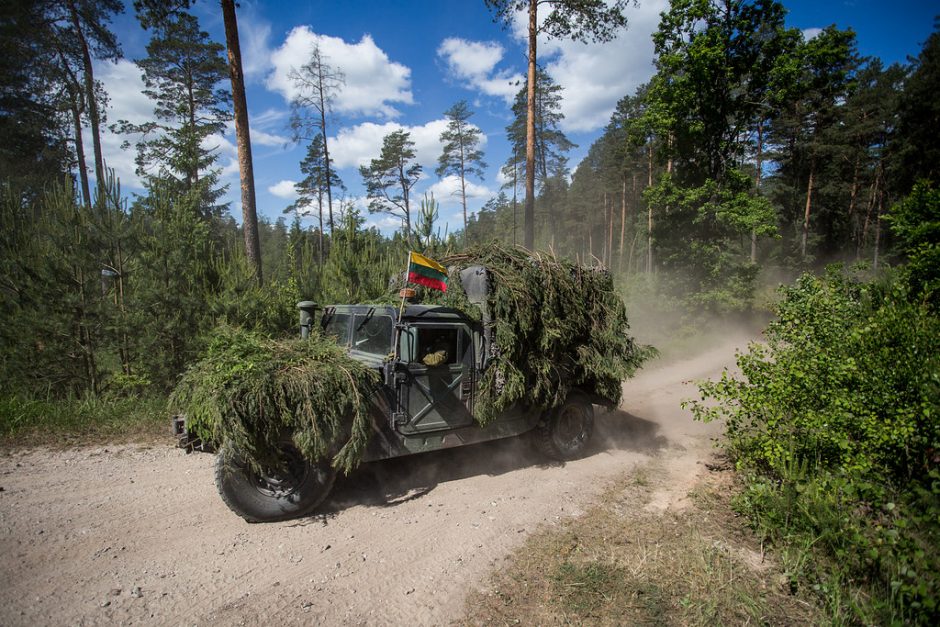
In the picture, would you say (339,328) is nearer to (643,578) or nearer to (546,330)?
(546,330)

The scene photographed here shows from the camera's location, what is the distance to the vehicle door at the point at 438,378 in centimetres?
484

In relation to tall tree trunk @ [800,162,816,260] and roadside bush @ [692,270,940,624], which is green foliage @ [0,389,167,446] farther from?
tall tree trunk @ [800,162,816,260]

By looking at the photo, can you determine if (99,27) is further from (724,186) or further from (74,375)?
(724,186)

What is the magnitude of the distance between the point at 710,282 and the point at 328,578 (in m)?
17.6

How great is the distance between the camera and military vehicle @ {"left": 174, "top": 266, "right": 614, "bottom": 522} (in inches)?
169

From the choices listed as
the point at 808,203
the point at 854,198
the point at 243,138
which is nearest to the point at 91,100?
the point at 243,138

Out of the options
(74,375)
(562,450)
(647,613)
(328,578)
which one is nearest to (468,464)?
(562,450)

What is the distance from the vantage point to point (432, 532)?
4320 millimetres

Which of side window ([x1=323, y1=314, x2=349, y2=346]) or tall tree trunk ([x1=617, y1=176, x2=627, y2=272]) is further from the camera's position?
tall tree trunk ([x1=617, y1=176, x2=627, y2=272])

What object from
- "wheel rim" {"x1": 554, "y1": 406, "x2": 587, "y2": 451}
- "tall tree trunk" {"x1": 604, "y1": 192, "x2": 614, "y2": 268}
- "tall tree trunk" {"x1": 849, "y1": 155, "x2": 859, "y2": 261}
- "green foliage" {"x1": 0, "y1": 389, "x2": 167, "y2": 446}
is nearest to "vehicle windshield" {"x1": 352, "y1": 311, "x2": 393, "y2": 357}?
"wheel rim" {"x1": 554, "y1": 406, "x2": 587, "y2": 451}

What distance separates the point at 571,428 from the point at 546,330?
5.91 ft

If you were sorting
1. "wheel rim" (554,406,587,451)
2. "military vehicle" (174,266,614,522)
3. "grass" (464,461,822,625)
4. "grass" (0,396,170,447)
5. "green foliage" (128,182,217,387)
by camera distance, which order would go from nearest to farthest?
"grass" (464,461,822,625)
"military vehicle" (174,266,614,522)
"wheel rim" (554,406,587,451)
"grass" (0,396,170,447)
"green foliage" (128,182,217,387)

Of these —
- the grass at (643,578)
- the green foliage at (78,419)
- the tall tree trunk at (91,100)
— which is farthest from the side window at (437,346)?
the tall tree trunk at (91,100)

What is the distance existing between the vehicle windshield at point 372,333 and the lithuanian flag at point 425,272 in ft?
1.89
